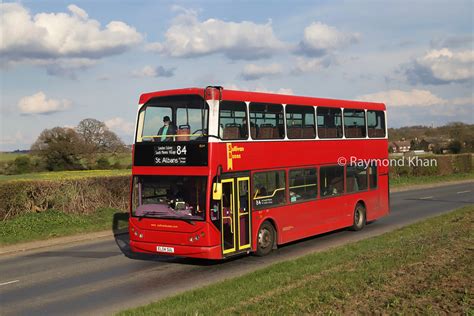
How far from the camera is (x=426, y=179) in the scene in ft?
152

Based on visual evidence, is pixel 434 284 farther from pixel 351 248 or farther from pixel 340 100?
pixel 340 100

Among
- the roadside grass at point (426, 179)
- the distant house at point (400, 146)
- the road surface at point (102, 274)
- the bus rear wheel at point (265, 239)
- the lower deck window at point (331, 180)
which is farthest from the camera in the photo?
the distant house at point (400, 146)

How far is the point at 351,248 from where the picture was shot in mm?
13203

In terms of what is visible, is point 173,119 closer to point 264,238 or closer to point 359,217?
point 264,238

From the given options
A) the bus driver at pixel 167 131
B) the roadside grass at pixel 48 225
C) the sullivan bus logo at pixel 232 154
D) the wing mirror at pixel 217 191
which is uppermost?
the bus driver at pixel 167 131

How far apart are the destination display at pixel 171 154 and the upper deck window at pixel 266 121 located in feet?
5.87

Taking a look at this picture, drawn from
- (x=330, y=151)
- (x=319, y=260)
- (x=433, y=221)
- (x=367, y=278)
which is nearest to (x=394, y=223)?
(x=433, y=221)

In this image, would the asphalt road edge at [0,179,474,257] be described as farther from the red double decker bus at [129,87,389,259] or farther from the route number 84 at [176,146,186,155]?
the route number 84 at [176,146,186,155]

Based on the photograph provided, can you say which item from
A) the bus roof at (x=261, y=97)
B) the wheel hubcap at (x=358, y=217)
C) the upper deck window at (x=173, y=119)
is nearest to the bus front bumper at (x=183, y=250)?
the upper deck window at (x=173, y=119)

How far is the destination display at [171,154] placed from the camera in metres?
12.0

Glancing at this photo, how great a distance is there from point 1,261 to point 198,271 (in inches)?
235

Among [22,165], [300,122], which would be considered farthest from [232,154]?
[22,165]

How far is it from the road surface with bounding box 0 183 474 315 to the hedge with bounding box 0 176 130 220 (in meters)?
3.60

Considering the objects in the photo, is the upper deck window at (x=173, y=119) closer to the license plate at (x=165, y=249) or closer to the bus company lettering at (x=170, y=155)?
the bus company lettering at (x=170, y=155)
